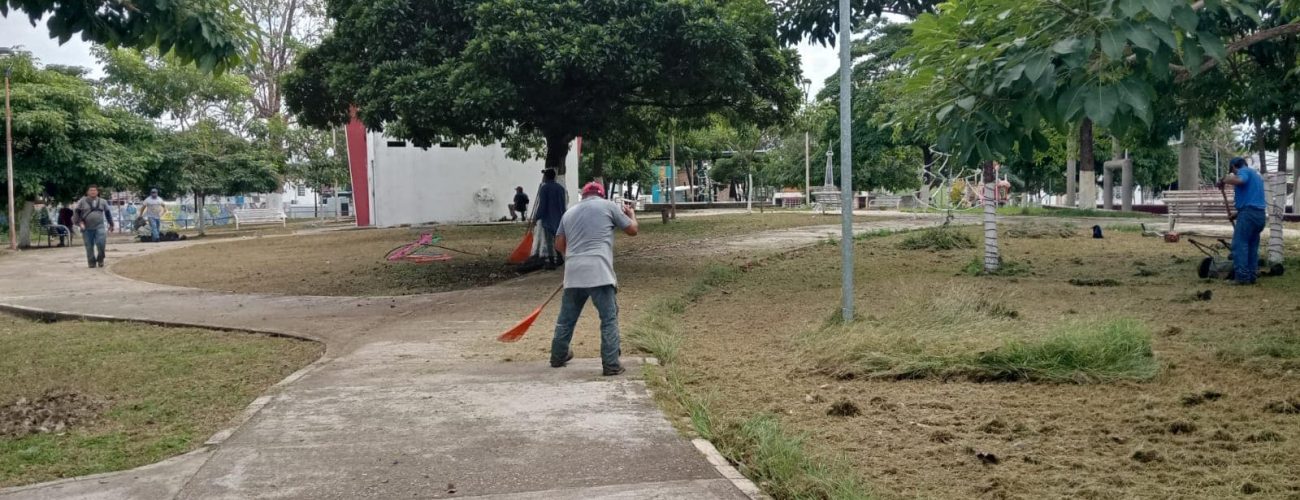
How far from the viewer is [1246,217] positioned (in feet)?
35.9

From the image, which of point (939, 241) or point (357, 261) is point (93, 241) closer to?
point (357, 261)

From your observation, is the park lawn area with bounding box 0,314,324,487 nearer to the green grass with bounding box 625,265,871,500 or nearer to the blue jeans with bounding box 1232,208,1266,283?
the green grass with bounding box 625,265,871,500

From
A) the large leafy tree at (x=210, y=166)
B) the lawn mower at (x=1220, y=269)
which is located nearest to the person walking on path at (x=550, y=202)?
the lawn mower at (x=1220, y=269)

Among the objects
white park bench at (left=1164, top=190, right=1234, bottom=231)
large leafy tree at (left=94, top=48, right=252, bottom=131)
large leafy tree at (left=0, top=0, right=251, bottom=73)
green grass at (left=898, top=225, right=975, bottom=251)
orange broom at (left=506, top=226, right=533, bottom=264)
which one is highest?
large leafy tree at (left=94, top=48, right=252, bottom=131)

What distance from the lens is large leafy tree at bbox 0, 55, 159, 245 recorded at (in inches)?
1020

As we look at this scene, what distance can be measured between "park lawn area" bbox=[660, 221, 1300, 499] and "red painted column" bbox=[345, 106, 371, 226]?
26.1 metres

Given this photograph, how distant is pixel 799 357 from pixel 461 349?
8.99 ft

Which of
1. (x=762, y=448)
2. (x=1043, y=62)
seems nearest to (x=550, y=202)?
(x=1043, y=62)

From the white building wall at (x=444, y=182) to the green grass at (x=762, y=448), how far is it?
27.2 metres

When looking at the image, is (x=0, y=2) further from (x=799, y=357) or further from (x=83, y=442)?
(x=799, y=357)

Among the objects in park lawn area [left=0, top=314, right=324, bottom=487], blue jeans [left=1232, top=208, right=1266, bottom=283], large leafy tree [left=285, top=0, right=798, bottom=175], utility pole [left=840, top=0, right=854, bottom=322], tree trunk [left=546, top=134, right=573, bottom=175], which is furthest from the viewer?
A: tree trunk [left=546, top=134, right=573, bottom=175]

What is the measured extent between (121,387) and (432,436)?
3115 millimetres

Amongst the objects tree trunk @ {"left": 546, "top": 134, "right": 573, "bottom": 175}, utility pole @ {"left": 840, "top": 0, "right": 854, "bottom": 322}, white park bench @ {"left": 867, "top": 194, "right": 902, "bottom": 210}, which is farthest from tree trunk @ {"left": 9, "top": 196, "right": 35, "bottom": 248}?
white park bench @ {"left": 867, "top": 194, "right": 902, "bottom": 210}

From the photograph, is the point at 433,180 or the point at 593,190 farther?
the point at 433,180
